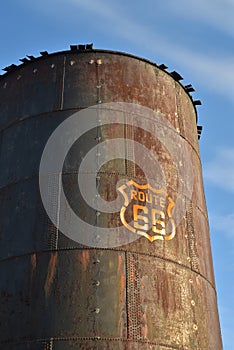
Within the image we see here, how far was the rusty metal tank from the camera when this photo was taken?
27.6 ft

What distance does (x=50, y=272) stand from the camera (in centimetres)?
875

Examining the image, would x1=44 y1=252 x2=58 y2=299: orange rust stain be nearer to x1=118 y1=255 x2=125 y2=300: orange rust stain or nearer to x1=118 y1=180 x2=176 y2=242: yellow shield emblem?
x1=118 y1=255 x2=125 y2=300: orange rust stain

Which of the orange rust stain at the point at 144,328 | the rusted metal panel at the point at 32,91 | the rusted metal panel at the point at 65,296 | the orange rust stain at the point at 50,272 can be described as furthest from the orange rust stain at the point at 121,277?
the rusted metal panel at the point at 32,91

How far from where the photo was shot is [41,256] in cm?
897

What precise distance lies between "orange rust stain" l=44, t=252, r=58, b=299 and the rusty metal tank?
0.7 inches

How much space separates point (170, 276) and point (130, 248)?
1010mm

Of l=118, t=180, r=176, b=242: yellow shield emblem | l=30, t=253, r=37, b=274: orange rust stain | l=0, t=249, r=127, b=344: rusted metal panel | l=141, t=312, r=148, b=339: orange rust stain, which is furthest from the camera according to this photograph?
l=118, t=180, r=176, b=242: yellow shield emblem

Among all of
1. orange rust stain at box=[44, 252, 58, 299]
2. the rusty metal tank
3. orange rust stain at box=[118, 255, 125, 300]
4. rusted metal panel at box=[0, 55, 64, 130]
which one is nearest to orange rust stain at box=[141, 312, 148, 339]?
the rusty metal tank

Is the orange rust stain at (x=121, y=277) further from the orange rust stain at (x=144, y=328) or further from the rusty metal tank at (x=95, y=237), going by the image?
the orange rust stain at (x=144, y=328)

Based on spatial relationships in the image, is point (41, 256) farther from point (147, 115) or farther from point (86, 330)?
point (147, 115)

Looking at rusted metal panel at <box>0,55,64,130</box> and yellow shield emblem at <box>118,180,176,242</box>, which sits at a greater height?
rusted metal panel at <box>0,55,64,130</box>

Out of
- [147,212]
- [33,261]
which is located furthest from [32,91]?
[33,261]

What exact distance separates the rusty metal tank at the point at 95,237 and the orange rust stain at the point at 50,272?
2cm

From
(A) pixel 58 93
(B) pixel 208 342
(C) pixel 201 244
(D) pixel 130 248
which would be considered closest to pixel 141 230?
(D) pixel 130 248
